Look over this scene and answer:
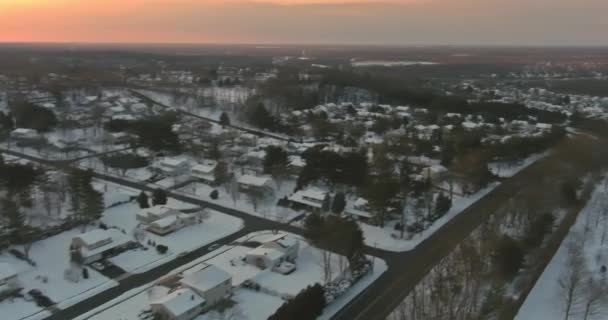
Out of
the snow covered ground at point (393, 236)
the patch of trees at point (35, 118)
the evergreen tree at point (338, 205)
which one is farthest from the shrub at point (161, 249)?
the patch of trees at point (35, 118)

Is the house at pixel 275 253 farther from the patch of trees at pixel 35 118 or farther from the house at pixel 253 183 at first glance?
the patch of trees at pixel 35 118

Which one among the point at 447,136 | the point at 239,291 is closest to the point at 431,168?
the point at 447,136

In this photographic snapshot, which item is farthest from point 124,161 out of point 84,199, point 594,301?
point 594,301

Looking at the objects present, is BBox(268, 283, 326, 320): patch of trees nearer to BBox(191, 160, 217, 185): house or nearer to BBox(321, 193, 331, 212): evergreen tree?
BBox(321, 193, 331, 212): evergreen tree

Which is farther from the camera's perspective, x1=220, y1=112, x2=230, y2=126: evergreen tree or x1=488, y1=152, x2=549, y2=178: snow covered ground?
x1=220, y1=112, x2=230, y2=126: evergreen tree

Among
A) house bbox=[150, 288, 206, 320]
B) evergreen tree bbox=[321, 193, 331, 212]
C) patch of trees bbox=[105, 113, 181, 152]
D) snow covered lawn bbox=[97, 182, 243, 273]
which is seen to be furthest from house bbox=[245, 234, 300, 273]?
patch of trees bbox=[105, 113, 181, 152]

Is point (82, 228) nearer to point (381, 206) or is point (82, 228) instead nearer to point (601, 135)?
point (381, 206)
